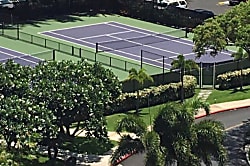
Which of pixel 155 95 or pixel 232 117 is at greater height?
pixel 155 95

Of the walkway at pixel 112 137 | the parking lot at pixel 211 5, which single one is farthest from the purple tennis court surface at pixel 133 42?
the parking lot at pixel 211 5

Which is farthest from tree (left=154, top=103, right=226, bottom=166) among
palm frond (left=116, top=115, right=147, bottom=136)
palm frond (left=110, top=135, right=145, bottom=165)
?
palm frond (left=110, top=135, right=145, bottom=165)

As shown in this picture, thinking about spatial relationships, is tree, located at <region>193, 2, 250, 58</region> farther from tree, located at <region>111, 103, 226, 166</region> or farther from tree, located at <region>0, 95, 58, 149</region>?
tree, located at <region>0, 95, 58, 149</region>

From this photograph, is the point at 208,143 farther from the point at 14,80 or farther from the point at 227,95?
the point at 227,95

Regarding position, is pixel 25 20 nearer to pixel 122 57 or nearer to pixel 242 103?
pixel 122 57

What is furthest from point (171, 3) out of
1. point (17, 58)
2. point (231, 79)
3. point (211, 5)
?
point (231, 79)

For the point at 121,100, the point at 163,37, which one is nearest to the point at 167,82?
the point at 121,100
